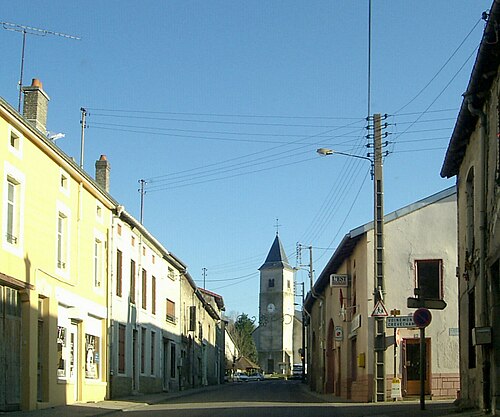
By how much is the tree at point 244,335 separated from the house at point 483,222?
363 ft

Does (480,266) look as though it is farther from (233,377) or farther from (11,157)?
(233,377)

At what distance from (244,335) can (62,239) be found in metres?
112

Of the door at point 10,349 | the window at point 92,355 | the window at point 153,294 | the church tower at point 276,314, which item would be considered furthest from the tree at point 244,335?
the door at point 10,349

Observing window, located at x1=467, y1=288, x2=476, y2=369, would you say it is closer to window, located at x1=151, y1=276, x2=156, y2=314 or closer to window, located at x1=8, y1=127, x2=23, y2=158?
window, located at x1=8, y1=127, x2=23, y2=158

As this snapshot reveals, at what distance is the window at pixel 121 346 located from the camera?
104ft

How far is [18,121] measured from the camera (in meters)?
20.7

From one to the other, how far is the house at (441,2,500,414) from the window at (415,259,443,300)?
824cm

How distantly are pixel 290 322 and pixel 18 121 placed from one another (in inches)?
4426

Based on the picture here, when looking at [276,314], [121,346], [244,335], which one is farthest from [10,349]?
[244,335]

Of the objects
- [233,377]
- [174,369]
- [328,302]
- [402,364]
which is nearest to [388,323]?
[402,364]

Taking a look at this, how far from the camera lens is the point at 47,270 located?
2328 centimetres

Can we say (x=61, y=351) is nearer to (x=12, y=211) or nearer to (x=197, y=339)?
(x=12, y=211)

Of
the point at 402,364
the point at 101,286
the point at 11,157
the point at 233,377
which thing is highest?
the point at 11,157

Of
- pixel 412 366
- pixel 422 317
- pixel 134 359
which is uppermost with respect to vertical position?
pixel 422 317
